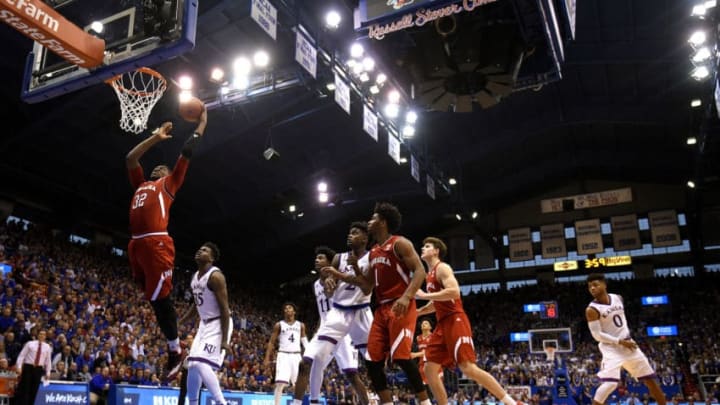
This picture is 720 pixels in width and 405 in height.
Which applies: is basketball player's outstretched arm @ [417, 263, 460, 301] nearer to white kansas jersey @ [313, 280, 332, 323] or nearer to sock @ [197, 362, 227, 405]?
white kansas jersey @ [313, 280, 332, 323]

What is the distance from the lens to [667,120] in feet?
84.5

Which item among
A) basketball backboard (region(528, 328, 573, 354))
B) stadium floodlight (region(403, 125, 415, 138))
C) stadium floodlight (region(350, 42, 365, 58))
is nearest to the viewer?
stadium floodlight (region(350, 42, 365, 58))

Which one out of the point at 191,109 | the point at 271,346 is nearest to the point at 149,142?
the point at 191,109

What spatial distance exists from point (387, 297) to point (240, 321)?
2231 cm

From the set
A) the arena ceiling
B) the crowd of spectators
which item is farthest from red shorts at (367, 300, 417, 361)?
the arena ceiling

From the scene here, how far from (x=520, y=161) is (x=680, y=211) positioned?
33.5ft

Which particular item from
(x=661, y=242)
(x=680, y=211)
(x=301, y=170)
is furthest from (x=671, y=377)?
(x=301, y=170)

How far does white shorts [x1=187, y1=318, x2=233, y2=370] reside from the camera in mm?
6114

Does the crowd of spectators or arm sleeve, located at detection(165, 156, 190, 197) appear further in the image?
the crowd of spectators

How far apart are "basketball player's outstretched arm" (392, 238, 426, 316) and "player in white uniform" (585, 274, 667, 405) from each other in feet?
10.7

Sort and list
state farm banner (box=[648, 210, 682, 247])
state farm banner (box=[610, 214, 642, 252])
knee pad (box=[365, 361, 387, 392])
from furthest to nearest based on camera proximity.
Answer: state farm banner (box=[610, 214, 642, 252])
state farm banner (box=[648, 210, 682, 247])
knee pad (box=[365, 361, 387, 392])

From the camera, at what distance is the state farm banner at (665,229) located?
108ft

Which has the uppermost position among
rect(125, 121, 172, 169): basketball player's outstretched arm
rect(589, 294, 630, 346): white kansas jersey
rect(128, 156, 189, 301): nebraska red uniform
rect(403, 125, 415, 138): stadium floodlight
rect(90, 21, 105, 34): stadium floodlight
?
rect(403, 125, 415, 138): stadium floodlight

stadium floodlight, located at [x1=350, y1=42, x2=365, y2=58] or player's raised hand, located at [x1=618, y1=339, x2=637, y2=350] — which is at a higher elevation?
stadium floodlight, located at [x1=350, y1=42, x2=365, y2=58]
